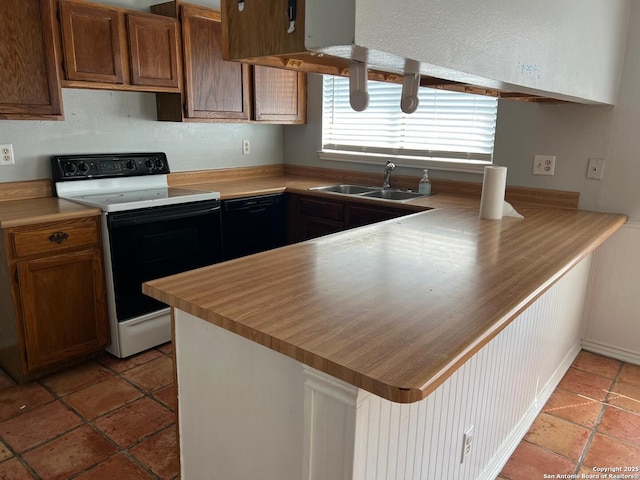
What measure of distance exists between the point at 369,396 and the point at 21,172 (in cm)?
261

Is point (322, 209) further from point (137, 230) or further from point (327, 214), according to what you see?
point (137, 230)

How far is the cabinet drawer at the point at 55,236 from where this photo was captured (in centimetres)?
234

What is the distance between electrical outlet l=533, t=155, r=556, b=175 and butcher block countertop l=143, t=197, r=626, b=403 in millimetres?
784

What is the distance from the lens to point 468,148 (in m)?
3.38

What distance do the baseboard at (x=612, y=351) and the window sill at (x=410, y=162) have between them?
49.6 inches

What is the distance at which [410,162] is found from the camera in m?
3.61

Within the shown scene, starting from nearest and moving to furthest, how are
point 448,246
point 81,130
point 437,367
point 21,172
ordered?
point 437,367
point 448,246
point 21,172
point 81,130

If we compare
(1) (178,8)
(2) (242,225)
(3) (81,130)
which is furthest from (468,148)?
(3) (81,130)

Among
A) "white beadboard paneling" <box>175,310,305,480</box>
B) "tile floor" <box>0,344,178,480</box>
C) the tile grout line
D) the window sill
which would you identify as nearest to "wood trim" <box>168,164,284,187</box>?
the window sill

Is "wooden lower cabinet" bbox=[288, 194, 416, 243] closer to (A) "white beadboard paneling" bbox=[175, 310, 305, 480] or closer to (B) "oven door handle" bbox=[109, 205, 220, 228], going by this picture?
(B) "oven door handle" bbox=[109, 205, 220, 228]

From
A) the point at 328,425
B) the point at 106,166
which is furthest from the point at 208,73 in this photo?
the point at 328,425

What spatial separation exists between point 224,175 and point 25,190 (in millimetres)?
1434

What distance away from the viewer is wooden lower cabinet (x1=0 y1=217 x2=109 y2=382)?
2375mm

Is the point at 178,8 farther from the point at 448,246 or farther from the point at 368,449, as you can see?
the point at 368,449
